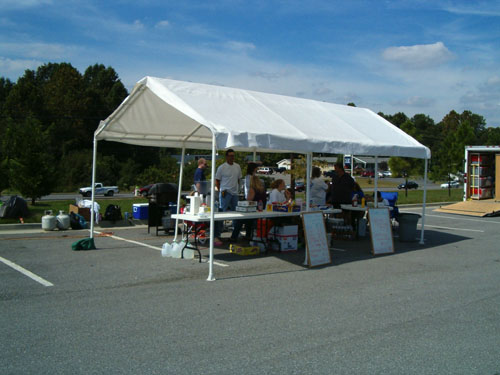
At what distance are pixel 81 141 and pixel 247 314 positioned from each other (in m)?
65.1

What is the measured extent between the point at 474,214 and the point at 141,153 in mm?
57025

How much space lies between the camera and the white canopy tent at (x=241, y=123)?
803 centimetres

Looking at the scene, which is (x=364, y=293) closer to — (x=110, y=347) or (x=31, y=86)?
(x=110, y=347)

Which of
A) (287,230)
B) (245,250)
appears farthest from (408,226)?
(245,250)

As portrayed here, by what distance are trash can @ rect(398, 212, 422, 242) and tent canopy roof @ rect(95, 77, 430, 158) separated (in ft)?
5.15

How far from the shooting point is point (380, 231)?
10.4 metres

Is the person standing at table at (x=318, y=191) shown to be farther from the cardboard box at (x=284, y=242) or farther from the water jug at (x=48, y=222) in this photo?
the water jug at (x=48, y=222)

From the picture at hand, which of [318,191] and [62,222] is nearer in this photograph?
[318,191]

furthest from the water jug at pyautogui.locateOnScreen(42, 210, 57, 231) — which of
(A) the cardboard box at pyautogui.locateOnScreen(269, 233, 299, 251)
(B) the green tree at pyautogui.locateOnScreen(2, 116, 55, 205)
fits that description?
(B) the green tree at pyautogui.locateOnScreen(2, 116, 55, 205)

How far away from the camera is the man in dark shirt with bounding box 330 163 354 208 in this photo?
12242 mm

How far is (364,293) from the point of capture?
680 centimetres

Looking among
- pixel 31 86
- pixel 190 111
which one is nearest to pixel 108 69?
pixel 31 86

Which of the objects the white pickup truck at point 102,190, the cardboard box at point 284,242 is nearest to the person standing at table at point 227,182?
the cardboard box at point 284,242

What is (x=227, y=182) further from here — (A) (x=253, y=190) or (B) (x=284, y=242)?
(B) (x=284, y=242)
